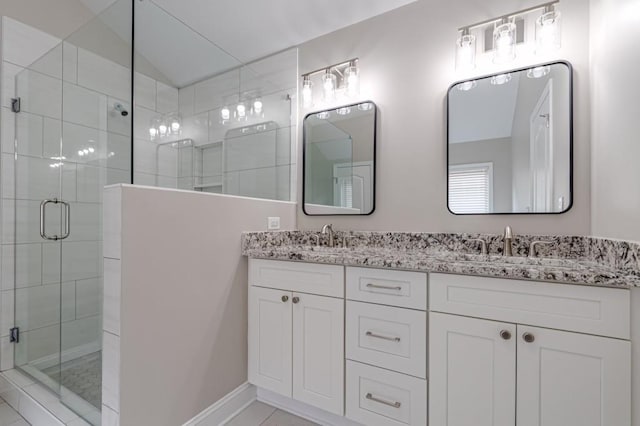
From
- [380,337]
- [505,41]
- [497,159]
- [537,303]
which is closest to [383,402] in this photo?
[380,337]

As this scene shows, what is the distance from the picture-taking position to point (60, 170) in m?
1.90

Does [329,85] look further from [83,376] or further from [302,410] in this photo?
[83,376]

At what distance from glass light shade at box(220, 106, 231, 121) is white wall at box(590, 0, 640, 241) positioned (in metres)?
2.14

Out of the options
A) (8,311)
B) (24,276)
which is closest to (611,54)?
(24,276)

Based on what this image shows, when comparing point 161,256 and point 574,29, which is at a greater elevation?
point 574,29

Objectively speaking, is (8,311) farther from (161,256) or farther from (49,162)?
(161,256)

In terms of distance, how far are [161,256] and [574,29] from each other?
2150 millimetres

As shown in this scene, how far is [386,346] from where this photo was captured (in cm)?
127

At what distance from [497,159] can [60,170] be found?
2582 millimetres

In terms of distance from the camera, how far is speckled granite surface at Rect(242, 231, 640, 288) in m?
0.97

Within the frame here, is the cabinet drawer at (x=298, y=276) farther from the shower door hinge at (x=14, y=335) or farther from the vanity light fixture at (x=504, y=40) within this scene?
the shower door hinge at (x=14, y=335)

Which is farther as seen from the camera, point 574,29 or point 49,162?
point 49,162

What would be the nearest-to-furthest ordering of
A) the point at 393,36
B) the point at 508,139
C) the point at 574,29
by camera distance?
the point at 574,29
the point at 508,139
the point at 393,36

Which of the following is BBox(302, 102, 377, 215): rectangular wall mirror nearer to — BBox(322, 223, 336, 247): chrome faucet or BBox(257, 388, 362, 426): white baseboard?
BBox(322, 223, 336, 247): chrome faucet
